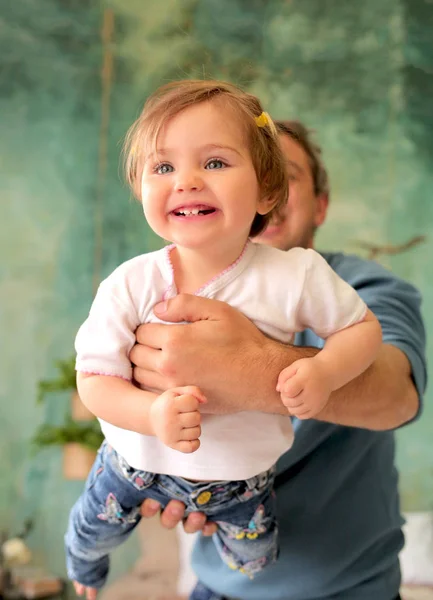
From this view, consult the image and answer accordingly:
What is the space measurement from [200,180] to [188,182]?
0.02 meters

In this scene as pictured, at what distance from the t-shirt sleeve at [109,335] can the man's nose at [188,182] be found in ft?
0.66

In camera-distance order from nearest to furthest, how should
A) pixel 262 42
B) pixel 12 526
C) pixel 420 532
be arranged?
1. pixel 420 532
2. pixel 12 526
3. pixel 262 42

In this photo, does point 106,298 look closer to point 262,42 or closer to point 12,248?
point 12,248

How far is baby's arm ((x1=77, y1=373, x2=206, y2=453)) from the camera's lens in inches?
38.0

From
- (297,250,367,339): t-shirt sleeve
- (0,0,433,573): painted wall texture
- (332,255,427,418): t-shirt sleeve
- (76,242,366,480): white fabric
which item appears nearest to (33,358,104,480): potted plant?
(0,0,433,573): painted wall texture

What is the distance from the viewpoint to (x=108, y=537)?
1.30 metres

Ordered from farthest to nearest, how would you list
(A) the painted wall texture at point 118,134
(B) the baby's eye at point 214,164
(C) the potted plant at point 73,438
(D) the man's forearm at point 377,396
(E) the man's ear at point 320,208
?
(A) the painted wall texture at point 118,134 → (C) the potted plant at point 73,438 → (E) the man's ear at point 320,208 → (D) the man's forearm at point 377,396 → (B) the baby's eye at point 214,164

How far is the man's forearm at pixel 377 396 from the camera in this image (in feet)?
4.39

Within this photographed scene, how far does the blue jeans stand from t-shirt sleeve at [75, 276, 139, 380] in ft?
0.64

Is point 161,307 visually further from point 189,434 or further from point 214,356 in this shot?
point 189,434

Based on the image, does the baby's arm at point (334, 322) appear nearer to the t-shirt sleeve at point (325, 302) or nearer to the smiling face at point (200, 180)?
the t-shirt sleeve at point (325, 302)

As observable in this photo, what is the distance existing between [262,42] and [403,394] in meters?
3.29

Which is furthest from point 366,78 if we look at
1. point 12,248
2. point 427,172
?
point 12,248

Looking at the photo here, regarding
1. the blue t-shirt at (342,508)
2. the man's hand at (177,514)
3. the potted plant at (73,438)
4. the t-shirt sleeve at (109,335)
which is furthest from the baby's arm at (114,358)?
the potted plant at (73,438)
